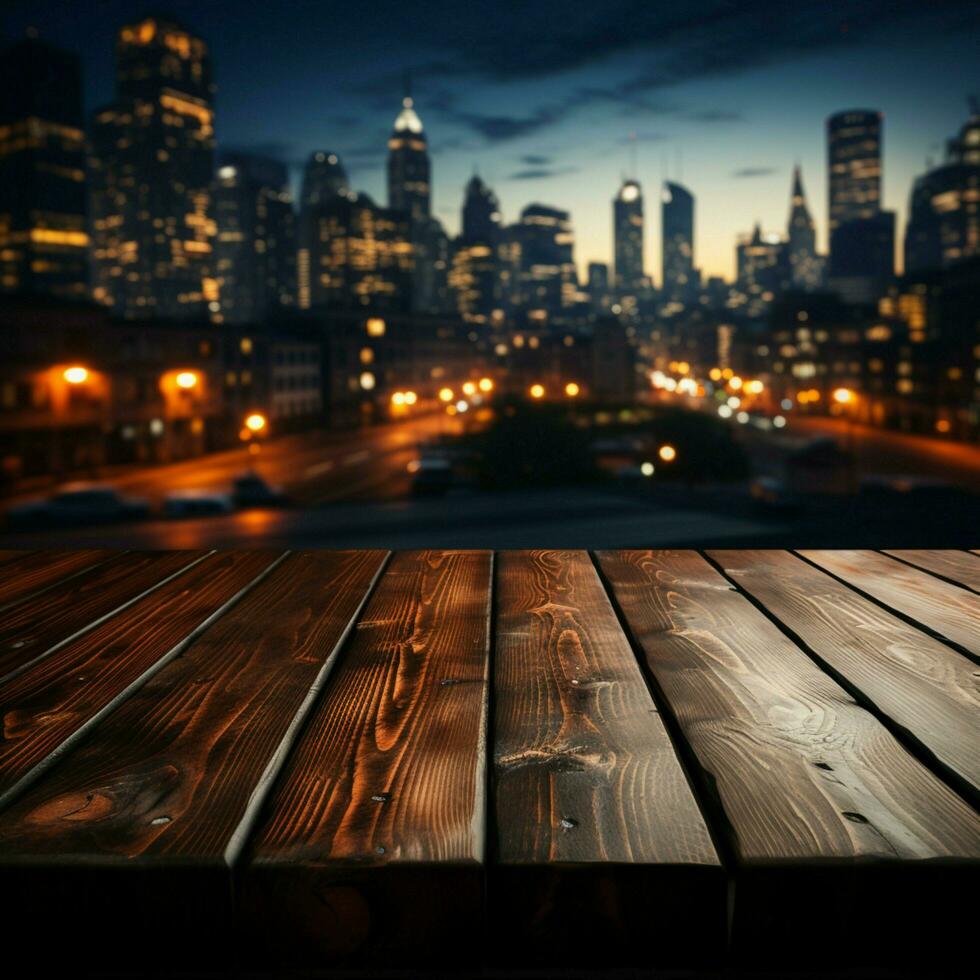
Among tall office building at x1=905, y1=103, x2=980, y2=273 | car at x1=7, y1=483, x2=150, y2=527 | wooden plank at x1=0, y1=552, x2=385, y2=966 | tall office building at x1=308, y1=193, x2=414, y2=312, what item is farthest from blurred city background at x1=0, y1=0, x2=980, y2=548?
tall office building at x1=308, y1=193, x2=414, y2=312

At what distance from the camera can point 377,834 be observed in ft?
2.51

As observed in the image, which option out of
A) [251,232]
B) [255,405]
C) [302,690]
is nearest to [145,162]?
[251,232]

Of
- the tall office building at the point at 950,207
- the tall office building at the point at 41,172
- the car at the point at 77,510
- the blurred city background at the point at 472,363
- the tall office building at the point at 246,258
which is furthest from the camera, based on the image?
the tall office building at the point at 246,258

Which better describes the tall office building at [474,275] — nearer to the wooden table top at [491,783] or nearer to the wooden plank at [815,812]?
the wooden table top at [491,783]

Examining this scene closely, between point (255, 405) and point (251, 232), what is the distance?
536 ft

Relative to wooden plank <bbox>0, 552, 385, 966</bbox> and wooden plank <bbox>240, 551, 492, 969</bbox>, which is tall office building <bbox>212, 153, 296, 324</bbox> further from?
wooden plank <bbox>240, 551, 492, 969</bbox>

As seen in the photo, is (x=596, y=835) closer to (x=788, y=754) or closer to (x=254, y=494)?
(x=788, y=754)

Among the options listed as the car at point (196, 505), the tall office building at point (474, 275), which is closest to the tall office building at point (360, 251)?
the tall office building at point (474, 275)

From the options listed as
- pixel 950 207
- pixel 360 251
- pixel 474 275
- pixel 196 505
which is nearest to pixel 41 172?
pixel 360 251

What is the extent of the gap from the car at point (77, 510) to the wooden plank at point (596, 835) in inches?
926

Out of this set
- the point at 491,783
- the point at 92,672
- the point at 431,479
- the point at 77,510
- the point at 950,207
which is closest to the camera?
the point at 491,783

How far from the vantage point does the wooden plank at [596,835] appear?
2.33 feet

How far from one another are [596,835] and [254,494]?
89.5ft

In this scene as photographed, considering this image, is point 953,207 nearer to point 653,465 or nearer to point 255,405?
point 653,465
